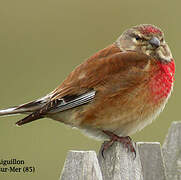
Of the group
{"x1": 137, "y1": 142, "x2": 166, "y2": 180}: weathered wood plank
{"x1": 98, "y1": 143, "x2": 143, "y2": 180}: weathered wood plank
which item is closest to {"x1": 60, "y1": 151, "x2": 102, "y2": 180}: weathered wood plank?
{"x1": 98, "y1": 143, "x2": 143, "y2": 180}: weathered wood plank

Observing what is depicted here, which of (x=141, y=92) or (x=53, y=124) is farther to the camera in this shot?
(x=53, y=124)

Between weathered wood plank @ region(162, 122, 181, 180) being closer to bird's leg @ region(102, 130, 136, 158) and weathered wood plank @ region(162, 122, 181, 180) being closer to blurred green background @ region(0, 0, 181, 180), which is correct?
bird's leg @ region(102, 130, 136, 158)

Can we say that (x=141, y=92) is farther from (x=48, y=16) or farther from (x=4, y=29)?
(x=48, y=16)

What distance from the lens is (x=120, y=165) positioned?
4113 mm

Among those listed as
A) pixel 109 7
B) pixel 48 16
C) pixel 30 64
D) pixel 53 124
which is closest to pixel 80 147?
pixel 53 124

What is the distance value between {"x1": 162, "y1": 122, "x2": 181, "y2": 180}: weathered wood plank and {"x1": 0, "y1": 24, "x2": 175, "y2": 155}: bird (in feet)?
2.00

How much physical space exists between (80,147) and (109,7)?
5337 millimetres

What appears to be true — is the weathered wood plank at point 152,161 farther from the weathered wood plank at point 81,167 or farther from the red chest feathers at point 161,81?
the red chest feathers at point 161,81

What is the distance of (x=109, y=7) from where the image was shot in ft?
40.9

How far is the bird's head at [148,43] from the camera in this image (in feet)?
18.2

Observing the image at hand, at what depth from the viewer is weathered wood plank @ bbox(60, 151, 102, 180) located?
150 inches

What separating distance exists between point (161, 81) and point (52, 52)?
490cm

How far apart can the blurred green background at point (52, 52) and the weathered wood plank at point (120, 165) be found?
264 centimetres

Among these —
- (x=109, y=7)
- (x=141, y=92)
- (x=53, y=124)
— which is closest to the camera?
(x=141, y=92)
